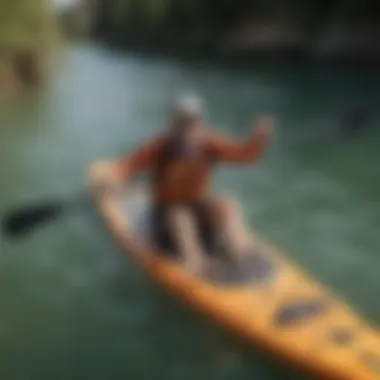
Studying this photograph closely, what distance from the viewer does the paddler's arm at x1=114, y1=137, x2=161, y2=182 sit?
0.85 metres

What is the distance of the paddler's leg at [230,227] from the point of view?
2.73 feet

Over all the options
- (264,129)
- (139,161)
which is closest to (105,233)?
(139,161)

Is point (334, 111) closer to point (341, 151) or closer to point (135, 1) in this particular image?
point (341, 151)

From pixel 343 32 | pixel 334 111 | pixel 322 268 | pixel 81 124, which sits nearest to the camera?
pixel 322 268

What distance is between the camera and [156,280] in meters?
0.84

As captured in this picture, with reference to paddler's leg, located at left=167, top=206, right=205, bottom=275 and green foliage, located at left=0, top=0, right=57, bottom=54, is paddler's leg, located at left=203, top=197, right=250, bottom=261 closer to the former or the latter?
paddler's leg, located at left=167, top=206, right=205, bottom=275

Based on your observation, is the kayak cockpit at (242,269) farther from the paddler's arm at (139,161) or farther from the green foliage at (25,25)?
the green foliage at (25,25)

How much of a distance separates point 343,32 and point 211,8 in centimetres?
28

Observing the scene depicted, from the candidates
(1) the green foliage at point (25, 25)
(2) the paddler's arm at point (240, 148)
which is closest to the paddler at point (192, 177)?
(2) the paddler's arm at point (240, 148)

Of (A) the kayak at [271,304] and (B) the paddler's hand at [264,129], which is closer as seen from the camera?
(A) the kayak at [271,304]

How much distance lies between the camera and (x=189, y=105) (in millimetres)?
831

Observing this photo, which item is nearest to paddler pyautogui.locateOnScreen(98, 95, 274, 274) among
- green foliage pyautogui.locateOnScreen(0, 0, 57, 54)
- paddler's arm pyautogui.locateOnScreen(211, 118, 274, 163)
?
paddler's arm pyautogui.locateOnScreen(211, 118, 274, 163)

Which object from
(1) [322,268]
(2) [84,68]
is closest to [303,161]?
(1) [322,268]

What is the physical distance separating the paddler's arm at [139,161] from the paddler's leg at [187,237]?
0.06m
